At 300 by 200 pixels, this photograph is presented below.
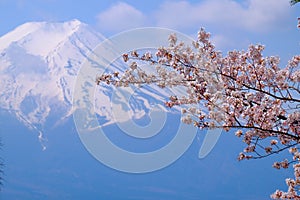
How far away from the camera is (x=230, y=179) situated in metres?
145

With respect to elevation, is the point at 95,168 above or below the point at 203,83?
above

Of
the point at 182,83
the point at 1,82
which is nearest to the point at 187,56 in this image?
the point at 182,83

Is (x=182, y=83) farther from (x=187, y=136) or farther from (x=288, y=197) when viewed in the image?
(x=187, y=136)

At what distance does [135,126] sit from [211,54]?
4.19 meters

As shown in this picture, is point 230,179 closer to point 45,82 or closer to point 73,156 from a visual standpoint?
point 73,156

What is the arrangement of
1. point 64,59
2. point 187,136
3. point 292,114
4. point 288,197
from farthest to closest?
point 64,59
point 187,136
point 288,197
point 292,114

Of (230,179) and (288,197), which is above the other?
(230,179)

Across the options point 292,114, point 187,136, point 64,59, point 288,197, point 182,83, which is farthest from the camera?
point 64,59

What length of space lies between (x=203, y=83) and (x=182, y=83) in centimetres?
18

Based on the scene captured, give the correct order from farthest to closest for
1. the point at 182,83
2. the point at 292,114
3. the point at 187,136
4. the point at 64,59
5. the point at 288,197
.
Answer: the point at 64,59 < the point at 187,136 < the point at 288,197 < the point at 182,83 < the point at 292,114

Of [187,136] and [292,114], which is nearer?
[292,114]

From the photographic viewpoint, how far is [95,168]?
144625 mm

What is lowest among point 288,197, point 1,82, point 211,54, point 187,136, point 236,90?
point 288,197

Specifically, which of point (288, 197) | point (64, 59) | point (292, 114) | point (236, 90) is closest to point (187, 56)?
point (236, 90)
